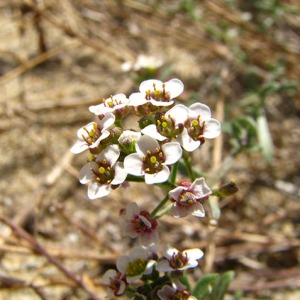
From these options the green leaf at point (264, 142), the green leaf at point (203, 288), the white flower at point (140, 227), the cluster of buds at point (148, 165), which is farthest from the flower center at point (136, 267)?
the green leaf at point (264, 142)

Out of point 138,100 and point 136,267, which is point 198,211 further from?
point 138,100

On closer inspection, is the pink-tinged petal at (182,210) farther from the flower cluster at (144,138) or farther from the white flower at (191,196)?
the flower cluster at (144,138)

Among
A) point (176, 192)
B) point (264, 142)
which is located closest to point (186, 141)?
point (176, 192)

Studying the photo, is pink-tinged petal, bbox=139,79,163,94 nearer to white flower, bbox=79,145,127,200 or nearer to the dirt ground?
white flower, bbox=79,145,127,200

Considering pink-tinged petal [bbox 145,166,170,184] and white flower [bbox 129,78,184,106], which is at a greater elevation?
white flower [bbox 129,78,184,106]

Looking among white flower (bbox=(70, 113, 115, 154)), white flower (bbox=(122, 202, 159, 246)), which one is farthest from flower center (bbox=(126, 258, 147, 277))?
white flower (bbox=(70, 113, 115, 154))

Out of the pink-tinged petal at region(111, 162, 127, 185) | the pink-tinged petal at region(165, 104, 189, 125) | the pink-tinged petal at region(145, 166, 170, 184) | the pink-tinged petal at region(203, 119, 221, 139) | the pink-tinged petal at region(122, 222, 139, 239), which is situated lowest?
the pink-tinged petal at region(122, 222, 139, 239)
